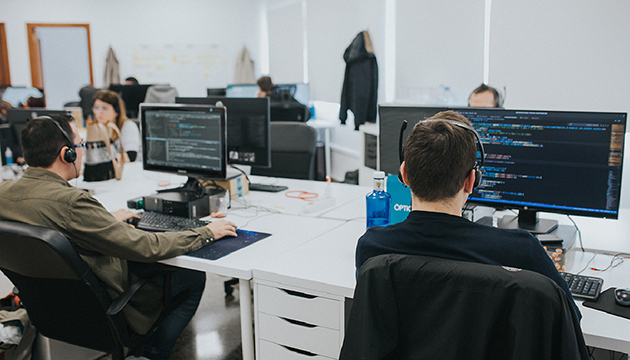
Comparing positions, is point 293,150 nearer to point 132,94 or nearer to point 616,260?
point 616,260

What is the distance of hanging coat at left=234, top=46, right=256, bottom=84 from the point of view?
8.67 m

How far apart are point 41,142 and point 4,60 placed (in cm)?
776

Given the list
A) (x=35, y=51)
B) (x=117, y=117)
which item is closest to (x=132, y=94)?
(x=117, y=117)

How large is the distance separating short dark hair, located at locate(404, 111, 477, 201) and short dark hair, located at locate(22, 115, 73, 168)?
1.32m

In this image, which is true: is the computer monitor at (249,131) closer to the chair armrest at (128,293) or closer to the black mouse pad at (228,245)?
the black mouse pad at (228,245)

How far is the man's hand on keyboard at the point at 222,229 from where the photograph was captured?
6.57 feet

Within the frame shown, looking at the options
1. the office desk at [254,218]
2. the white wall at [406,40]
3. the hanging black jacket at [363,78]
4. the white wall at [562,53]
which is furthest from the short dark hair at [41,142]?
the hanging black jacket at [363,78]

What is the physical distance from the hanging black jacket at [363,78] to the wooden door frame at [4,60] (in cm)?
607

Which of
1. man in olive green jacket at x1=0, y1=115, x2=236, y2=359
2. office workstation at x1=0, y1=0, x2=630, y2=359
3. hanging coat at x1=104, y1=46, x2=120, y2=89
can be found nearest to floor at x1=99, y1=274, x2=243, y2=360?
office workstation at x1=0, y1=0, x2=630, y2=359

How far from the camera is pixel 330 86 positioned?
22.2 ft

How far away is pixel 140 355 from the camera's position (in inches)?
86.3

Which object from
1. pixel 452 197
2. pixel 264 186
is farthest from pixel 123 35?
pixel 452 197

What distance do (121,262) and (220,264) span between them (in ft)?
1.28

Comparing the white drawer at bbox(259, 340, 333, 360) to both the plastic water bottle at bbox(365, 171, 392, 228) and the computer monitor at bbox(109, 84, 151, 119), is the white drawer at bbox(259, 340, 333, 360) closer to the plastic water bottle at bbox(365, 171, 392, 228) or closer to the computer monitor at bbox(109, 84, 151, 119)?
the plastic water bottle at bbox(365, 171, 392, 228)
